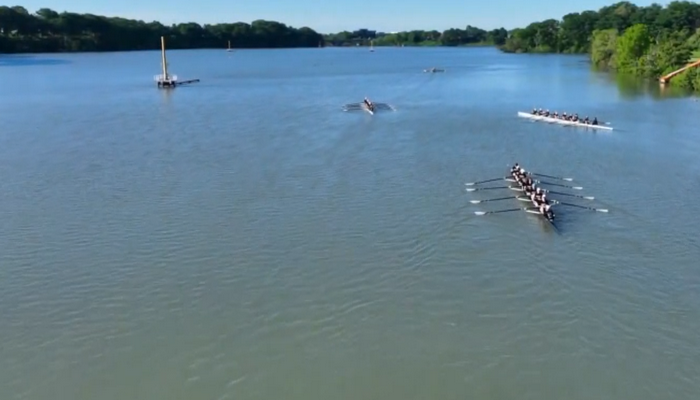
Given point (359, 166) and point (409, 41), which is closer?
point (359, 166)

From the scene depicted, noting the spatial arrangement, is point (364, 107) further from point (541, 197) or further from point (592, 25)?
point (592, 25)

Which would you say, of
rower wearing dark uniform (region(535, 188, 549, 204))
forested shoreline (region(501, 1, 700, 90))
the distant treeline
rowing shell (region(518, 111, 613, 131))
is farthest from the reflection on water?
the distant treeline

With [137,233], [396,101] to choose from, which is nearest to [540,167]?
[137,233]

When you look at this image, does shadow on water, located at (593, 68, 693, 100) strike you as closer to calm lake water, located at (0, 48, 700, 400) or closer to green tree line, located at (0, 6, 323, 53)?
calm lake water, located at (0, 48, 700, 400)

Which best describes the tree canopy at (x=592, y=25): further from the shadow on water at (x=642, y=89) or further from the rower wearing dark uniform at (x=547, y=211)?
the rower wearing dark uniform at (x=547, y=211)

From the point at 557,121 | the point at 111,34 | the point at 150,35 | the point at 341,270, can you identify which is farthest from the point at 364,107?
the point at 150,35

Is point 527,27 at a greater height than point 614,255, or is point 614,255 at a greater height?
point 527,27

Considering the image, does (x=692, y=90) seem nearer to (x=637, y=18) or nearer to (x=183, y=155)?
(x=183, y=155)

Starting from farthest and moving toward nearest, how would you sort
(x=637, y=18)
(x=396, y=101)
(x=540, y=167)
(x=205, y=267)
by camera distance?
(x=637, y=18) → (x=396, y=101) → (x=540, y=167) → (x=205, y=267)
